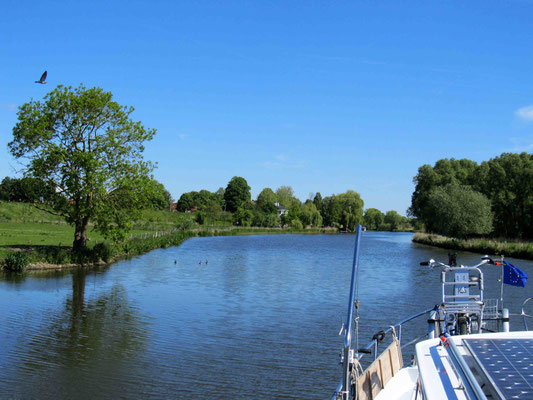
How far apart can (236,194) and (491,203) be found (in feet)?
240

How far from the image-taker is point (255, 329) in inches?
601

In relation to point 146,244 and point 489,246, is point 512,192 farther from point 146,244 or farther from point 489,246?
point 146,244

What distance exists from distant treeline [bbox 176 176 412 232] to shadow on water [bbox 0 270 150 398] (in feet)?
261

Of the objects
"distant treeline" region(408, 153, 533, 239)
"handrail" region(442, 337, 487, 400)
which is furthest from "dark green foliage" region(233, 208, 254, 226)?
"handrail" region(442, 337, 487, 400)

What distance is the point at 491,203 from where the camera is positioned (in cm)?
6281

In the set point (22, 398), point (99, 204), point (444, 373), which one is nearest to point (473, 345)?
point (444, 373)

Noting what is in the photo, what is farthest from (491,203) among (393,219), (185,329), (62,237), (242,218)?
(393,219)

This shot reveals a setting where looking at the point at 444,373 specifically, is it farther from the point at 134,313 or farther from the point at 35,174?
the point at 35,174

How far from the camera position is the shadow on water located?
9.82m

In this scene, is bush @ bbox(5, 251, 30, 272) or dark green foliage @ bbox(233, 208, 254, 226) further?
dark green foliage @ bbox(233, 208, 254, 226)

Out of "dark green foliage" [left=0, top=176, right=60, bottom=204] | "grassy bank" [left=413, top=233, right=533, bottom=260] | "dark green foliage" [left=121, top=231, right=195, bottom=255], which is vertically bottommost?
"dark green foliage" [left=121, top=231, right=195, bottom=255]

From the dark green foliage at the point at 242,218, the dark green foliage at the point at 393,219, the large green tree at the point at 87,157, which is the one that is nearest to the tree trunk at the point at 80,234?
the large green tree at the point at 87,157

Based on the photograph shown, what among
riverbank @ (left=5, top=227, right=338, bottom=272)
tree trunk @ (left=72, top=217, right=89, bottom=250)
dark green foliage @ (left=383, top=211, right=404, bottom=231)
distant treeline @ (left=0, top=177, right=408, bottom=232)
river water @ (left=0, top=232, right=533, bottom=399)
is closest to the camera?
river water @ (left=0, top=232, right=533, bottom=399)

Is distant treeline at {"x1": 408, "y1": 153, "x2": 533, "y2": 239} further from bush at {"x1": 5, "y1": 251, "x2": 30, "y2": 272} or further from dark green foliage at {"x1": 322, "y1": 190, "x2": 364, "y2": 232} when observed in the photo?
dark green foliage at {"x1": 322, "y1": 190, "x2": 364, "y2": 232}
